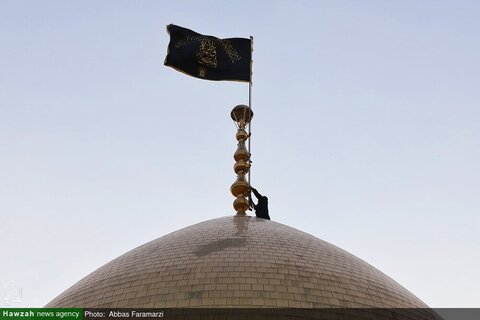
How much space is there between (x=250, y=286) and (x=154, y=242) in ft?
8.58

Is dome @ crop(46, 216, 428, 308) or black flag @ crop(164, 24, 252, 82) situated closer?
dome @ crop(46, 216, 428, 308)

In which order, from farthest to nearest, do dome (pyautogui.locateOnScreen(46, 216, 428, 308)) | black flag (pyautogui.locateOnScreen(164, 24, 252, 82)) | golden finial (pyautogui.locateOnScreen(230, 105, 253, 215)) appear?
black flag (pyautogui.locateOnScreen(164, 24, 252, 82)), golden finial (pyautogui.locateOnScreen(230, 105, 253, 215)), dome (pyautogui.locateOnScreen(46, 216, 428, 308))

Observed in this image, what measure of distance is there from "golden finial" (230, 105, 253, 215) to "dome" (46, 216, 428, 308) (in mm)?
1870

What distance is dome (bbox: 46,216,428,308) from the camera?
31.9 feet

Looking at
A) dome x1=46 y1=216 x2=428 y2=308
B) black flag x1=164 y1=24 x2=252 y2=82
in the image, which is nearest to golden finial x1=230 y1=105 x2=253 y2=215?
black flag x1=164 y1=24 x2=252 y2=82

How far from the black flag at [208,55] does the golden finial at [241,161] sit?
0.69 metres

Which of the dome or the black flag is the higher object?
→ the black flag

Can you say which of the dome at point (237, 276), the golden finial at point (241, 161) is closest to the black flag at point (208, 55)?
the golden finial at point (241, 161)

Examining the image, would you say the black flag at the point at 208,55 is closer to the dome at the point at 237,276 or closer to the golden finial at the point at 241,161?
the golden finial at the point at 241,161

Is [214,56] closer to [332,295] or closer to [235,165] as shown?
[235,165]

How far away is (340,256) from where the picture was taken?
37.9 ft

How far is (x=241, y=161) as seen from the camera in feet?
48.2

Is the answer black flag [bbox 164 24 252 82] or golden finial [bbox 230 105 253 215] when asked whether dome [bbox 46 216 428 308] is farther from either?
black flag [bbox 164 24 252 82]

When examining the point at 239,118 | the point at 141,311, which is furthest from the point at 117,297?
the point at 239,118
